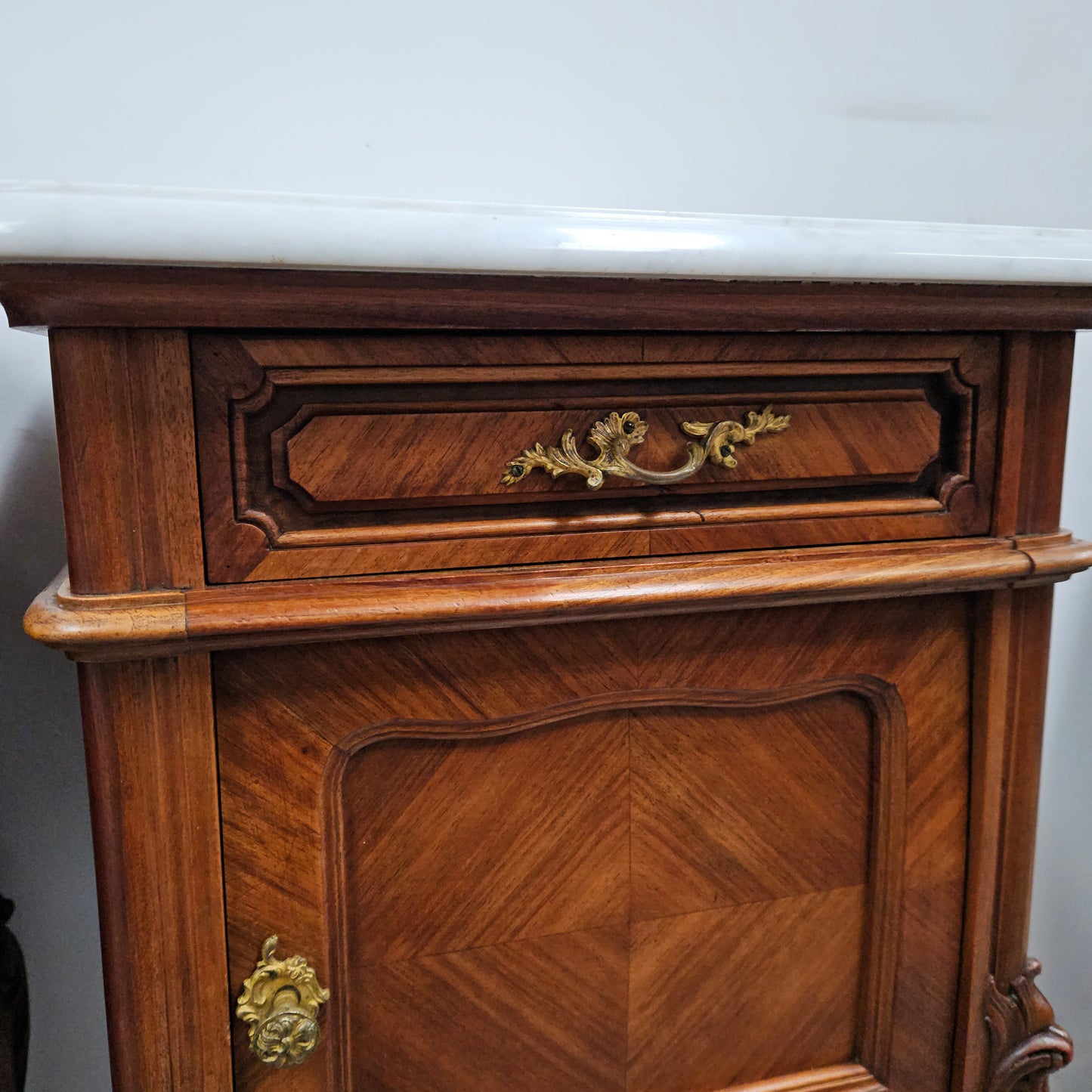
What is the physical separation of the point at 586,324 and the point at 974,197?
26.8 inches

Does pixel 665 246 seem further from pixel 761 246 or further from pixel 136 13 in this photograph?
pixel 136 13

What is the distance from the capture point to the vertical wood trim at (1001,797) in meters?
0.47

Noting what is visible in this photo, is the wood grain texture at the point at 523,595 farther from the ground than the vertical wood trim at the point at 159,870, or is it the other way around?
the wood grain texture at the point at 523,595

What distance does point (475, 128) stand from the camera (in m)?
0.74

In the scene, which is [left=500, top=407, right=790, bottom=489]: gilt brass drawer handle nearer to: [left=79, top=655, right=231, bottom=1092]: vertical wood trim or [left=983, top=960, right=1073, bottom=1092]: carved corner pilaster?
[left=79, top=655, right=231, bottom=1092]: vertical wood trim

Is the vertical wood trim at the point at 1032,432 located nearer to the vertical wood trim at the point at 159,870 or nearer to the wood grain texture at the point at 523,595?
the wood grain texture at the point at 523,595

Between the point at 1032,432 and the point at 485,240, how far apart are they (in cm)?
31

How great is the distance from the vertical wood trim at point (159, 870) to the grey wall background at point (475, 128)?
392mm

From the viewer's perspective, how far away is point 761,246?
0.37 meters

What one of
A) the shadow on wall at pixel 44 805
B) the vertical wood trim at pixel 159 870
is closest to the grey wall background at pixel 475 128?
the shadow on wall at pixel 44 805

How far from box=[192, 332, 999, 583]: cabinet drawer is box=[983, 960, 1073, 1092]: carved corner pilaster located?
27 cm

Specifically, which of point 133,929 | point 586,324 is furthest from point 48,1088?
point 586,324

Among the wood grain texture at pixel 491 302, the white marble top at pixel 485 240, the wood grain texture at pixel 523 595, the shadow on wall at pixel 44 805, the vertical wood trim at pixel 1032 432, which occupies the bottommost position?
the shadow on wall at pixel 44 805

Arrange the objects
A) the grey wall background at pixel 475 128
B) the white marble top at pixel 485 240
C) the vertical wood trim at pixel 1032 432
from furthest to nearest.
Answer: the grey wall background at pixel 475 128
the vertical wood trim at pixel 1032 432
the white marble top at pixel 485 240
